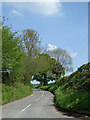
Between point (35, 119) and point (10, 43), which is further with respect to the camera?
point (10, 43)

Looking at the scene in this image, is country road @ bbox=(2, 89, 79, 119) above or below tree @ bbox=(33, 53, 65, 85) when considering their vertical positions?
below

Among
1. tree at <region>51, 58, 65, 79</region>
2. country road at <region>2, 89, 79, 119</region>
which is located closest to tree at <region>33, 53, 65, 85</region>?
tree at <region>51, 58, 65, 79</region>

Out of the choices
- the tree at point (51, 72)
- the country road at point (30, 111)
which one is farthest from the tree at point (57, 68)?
the country road at point (30, 111)

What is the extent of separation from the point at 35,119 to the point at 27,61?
31.7m

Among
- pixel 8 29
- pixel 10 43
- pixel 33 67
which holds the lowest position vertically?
pixel 33 67

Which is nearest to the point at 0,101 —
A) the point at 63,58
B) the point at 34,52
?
the point at 34,52

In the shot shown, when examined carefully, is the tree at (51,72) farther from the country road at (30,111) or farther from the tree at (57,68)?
the country road at (30,111)

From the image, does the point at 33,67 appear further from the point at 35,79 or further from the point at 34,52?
the point at 35,79

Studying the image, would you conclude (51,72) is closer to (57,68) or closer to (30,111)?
(57,68)

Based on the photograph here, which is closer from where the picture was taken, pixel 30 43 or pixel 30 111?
pixel 30 111

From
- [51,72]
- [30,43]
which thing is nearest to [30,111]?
[30,43]

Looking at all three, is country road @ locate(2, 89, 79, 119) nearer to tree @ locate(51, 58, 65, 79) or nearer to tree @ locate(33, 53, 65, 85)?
tree @ locate(33, 53, 65, 85)

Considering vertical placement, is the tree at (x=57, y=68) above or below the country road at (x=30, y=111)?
above

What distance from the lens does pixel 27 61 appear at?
42.4 metres
